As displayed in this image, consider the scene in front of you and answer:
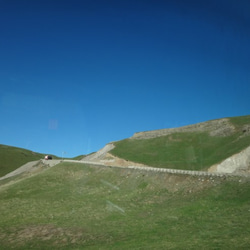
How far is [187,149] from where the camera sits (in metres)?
62.9

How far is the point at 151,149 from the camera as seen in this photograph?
69000mm

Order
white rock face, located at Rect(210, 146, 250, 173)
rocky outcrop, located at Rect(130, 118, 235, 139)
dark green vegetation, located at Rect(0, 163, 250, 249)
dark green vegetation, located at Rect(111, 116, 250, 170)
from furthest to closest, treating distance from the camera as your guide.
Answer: rocky outcrop, located at Rect(130, 118, 235, 139) → dark green vegetation, located at Rect(111, 116, 250, 170) → white rock face, located at Rect(210, 146, 250, 173) → dark green vegetation, located at Rect(0, 163, 250, 249)

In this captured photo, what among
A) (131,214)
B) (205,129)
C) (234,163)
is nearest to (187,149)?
(205,129)

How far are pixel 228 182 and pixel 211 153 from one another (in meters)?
24.9

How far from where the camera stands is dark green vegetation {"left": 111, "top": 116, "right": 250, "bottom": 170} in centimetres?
5372

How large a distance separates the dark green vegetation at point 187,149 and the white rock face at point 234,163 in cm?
113

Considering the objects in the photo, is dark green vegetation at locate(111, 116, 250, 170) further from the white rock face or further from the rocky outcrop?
the rocky outcrop

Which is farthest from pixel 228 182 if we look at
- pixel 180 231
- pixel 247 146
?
pixel 247 146

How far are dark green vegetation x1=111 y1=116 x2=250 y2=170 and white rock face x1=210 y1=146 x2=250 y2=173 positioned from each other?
1.13 m

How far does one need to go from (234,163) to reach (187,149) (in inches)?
584

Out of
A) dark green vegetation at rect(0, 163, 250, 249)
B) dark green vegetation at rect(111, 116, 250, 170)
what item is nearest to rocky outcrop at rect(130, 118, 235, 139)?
dark green vegetation at rect(111, 116, 250, 170)

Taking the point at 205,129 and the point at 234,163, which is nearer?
the point at 234,163

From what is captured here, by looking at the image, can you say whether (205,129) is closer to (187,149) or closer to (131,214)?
(187,149)

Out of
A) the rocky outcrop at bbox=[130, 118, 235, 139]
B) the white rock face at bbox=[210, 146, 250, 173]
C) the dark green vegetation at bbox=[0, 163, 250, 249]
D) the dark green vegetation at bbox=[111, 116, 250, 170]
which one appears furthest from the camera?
the rocky outcrop at bbox=[130, 118, 235, 139]
